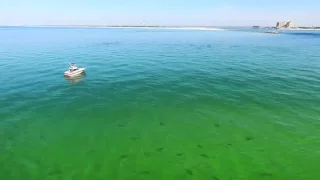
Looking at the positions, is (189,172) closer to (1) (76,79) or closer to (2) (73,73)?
(1) (76,79)

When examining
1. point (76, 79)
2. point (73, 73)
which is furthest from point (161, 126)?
point (73, 73)

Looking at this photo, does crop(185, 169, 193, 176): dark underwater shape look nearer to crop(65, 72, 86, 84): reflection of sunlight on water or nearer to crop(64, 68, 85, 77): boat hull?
crop(65, 72, 86, 84): reflection of sunlight on water

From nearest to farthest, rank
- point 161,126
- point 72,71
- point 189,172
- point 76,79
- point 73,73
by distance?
point 189,172 < point 161,126 < point 76,79 < point 73,73 < point 72,71

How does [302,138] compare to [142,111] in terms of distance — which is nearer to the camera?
[302,138]

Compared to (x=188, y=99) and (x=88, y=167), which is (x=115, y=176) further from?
(x=188, y=99)

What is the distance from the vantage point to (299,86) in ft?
121

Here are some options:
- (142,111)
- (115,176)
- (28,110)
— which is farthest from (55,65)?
(115,176)

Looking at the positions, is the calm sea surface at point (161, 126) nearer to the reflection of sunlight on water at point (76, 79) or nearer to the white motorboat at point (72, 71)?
the reflection of sunlight on water at point (76, 79)

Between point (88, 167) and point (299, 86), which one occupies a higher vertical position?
point (299, 86)

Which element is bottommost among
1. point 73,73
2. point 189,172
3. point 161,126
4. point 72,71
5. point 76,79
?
point 189,172

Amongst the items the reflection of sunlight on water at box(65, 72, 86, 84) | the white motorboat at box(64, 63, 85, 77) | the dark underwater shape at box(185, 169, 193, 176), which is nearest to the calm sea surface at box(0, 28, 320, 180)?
the dark underwater shape at box(185, 169, 193, 176)

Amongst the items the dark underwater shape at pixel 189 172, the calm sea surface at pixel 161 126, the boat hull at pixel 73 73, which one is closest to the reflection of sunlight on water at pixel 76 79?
the calm sea surface at pixel 161 126

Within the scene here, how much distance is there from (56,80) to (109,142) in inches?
972

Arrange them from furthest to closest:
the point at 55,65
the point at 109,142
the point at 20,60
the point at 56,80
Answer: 1. the point at 20,60
2. the point at 55,65
3. the point at 56,80
4. the point at 109,142
